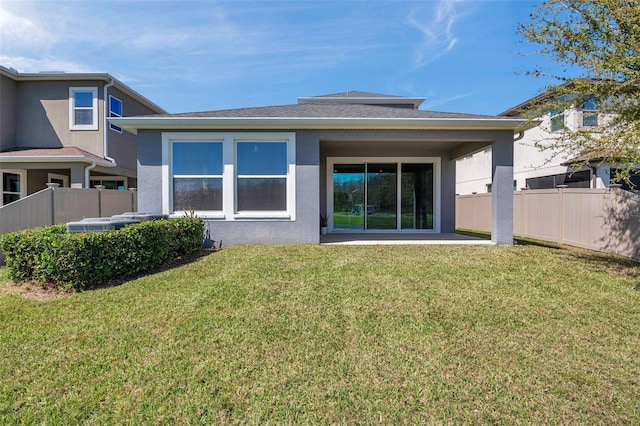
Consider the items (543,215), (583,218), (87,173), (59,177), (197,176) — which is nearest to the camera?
(197,176)

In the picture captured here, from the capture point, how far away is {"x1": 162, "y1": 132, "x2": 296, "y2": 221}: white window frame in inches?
327

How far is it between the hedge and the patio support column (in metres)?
8.23

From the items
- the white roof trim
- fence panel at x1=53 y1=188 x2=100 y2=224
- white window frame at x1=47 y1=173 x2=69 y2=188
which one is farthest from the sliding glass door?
white window frame at x1=47 y1=173 x2=69 y2=188

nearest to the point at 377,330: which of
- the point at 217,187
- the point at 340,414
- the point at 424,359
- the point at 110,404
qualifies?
the point at 424,359

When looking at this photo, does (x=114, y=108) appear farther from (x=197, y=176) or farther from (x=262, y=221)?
(x=262, y=221)

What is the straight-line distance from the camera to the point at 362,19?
10258mm

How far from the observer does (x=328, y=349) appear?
346cm

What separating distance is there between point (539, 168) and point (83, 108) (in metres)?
20.0

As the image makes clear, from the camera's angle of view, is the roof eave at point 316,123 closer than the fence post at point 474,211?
Yes

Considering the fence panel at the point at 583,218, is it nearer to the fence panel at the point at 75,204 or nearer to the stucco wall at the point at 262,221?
the stucco wall at the point at 262,221

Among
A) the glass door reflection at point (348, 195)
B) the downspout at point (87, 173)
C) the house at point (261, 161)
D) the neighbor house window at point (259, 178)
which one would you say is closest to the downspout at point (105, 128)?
the downspout at point (87, 173)

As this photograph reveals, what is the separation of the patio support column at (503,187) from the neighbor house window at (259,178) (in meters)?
5.68

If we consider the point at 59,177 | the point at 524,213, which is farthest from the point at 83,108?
the point at 524,213

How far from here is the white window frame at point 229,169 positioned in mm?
8297
